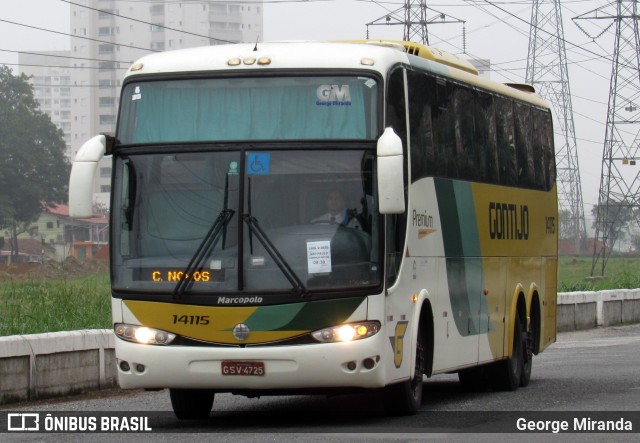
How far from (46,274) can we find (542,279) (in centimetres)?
5399

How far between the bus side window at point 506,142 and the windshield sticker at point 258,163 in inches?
217

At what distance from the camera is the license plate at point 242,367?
11445 mm

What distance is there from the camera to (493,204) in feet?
53.5

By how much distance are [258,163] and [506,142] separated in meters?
6.03

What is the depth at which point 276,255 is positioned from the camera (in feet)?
37.9

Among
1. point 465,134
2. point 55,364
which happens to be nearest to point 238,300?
point 465,134

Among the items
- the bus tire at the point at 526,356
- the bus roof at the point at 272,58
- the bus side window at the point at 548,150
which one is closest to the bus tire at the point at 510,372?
the bus tire at the point at 526,356

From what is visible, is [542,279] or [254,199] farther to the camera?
[542,279]

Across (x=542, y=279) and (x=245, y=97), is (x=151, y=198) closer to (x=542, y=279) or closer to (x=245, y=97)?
(x=245, y=97)

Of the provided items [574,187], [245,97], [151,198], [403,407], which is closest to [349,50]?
[245,97]

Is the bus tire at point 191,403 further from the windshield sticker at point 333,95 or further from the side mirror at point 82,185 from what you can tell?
the windshield sticker at point 333,95

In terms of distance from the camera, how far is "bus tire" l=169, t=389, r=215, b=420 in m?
12.9

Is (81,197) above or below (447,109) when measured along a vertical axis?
below

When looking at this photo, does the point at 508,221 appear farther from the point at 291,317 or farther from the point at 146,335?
the point at 146,335
